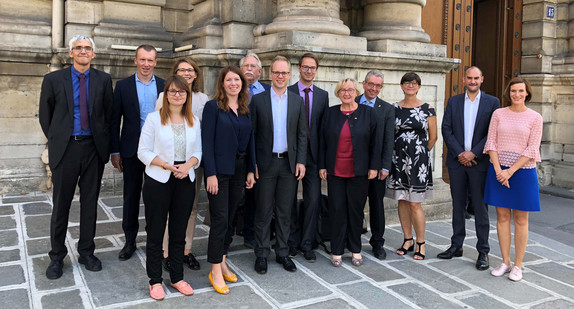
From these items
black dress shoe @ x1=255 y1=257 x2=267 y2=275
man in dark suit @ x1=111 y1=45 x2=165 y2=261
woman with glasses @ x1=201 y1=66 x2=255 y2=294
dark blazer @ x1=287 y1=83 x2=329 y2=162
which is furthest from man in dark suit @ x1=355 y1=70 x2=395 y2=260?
man in dark suit @ x1=111 y1=45 x2=165 y2=261

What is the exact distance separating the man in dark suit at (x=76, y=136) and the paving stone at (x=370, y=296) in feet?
6.63

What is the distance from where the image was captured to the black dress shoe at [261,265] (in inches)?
169

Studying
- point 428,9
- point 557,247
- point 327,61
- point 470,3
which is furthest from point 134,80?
point 470,3

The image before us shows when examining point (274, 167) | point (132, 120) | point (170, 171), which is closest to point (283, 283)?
point (274, 167)

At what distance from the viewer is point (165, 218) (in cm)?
374

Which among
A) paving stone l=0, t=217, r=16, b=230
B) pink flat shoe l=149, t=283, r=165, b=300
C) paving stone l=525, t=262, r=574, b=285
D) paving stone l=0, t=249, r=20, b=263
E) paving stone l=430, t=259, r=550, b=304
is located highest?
paving stone l=0, t=217, r=16, b=230

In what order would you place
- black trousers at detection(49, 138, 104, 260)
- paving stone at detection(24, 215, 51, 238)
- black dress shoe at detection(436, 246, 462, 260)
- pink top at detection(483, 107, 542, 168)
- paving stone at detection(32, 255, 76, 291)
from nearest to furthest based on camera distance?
paving stone at detection(32, 255, 76, 291), black trousers at detection(49, 138, 104, 260), pink top at detection(483, 107, 542, 168), black dress shoe at detection(436, 246, 462, 260), paving stone at detection(24, 215, 51, 238)

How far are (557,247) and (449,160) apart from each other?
1938mm

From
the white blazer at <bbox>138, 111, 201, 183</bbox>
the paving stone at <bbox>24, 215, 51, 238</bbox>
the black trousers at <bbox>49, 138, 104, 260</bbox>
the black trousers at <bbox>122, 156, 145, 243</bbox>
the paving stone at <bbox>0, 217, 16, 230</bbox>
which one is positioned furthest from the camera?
the paving stone at <bbox>0, 217, 16, 230</bbox>

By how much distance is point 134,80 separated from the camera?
448cm

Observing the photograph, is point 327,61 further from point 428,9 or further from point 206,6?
point 428,9

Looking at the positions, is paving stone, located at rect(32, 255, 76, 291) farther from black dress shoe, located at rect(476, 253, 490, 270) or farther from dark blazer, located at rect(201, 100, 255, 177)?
black dress shoe, located at rect(476, 253, 490, 270)

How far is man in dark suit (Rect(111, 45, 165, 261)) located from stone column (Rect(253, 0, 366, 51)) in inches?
75.4

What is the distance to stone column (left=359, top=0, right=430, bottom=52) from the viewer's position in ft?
22.7
